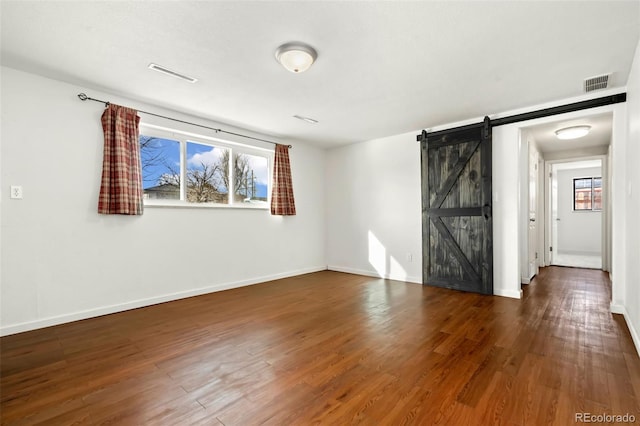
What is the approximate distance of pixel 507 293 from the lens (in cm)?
392

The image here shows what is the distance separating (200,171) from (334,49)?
275 centimetres

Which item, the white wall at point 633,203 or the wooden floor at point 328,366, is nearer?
the wooden floor at point 328,366

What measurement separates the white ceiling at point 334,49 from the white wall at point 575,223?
6.34m

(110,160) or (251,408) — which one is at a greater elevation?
(110,160)

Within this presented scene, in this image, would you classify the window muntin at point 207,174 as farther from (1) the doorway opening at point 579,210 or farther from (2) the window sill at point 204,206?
(1) the doorway opening at point 579,210

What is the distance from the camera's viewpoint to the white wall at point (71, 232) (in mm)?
2789

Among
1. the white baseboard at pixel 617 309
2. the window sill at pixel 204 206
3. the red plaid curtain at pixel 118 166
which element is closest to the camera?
the white baseboard at pixel 617 309

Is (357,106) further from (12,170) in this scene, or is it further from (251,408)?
(12,170)

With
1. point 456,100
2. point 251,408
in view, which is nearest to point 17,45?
point 251,408

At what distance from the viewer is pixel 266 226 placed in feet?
16.5

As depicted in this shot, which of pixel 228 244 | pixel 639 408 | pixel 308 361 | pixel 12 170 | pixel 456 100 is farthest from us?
pixel 228 244

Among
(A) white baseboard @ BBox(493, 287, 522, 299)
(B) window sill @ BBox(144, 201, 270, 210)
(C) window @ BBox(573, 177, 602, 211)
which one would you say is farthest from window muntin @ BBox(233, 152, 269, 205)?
(C) window @ BBox(573, 177, 602, 211)

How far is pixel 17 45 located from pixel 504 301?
5.52 meters

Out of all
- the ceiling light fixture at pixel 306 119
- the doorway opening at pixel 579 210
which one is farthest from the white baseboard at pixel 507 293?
the doorway opening at pixel 579 210
